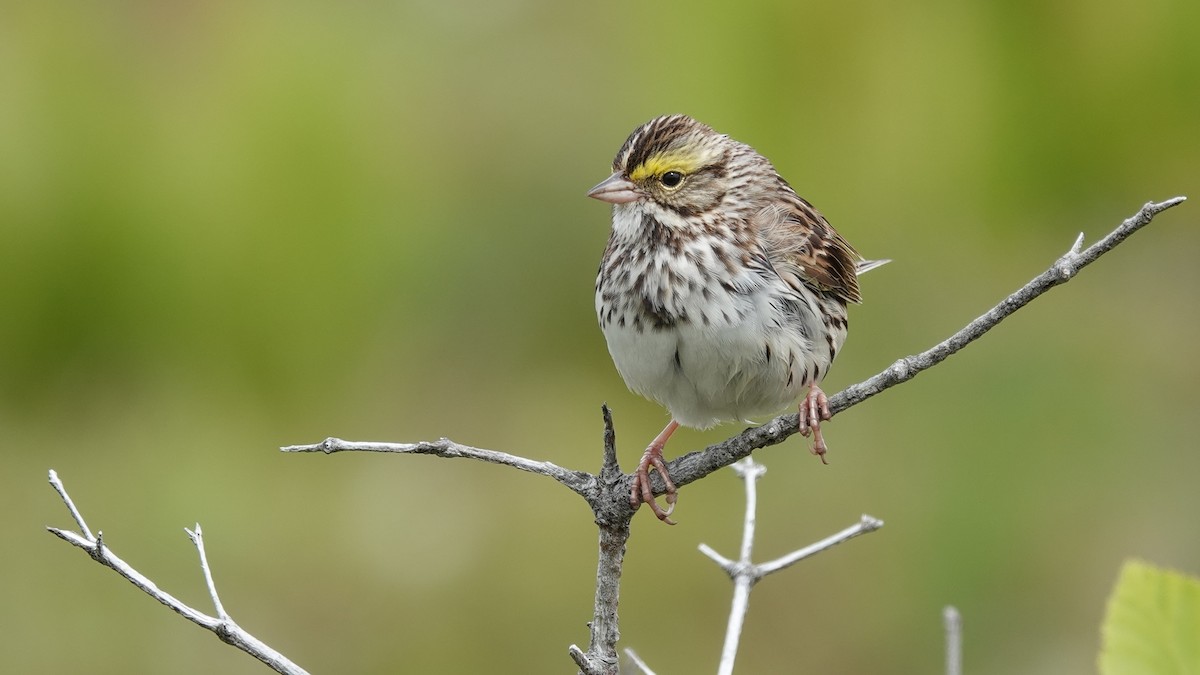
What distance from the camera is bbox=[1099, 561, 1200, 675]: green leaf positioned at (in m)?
0.81

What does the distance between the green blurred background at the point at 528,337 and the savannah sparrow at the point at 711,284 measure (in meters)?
1.14

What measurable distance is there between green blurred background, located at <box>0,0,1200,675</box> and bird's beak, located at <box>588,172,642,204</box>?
1.23 meters

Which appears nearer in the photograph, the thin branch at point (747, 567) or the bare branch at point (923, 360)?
the bare branch at point (923, 360)

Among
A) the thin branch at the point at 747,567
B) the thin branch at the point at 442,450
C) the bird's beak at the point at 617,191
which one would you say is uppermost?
the bird's beak at the point at 617,191

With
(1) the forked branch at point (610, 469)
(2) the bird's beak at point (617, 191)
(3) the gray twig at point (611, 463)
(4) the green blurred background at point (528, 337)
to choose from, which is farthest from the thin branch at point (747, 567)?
(4) the green blurred background at point (528, 337)

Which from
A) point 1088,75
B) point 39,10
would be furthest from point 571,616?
point 39,10

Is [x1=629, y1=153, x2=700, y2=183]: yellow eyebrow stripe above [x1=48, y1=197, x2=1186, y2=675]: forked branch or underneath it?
above

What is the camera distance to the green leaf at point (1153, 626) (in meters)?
0.81

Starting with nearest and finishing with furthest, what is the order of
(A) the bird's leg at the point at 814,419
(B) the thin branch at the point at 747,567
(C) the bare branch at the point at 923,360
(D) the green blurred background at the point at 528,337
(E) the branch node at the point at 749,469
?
1. (C) the bare branch at the point at 923,360
2. (B) the thin branch at the point at 747,567
3. (A) the bird's leg at the point at 814,419
4. (E) the branch node at the point at 749,469
5. (D) the green blurred background at the point at 528,337

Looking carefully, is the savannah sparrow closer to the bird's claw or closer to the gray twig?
the bird's claw

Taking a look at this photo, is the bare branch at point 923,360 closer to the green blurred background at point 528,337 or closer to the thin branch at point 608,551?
the thin branch at point 608,551

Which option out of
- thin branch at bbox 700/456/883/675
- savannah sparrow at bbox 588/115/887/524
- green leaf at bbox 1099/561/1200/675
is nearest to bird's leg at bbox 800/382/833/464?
savannah sparrow at bbox 588/115/887/524

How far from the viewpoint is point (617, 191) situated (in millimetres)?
1970

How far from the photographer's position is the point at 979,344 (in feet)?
11.8
